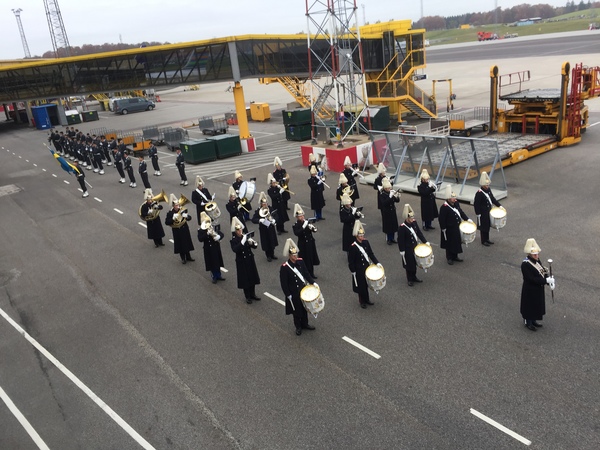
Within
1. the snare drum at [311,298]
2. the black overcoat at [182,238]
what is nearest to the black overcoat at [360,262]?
the snare drum at [311,298]

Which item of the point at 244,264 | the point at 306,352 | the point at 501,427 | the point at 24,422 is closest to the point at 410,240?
the point at 306,352

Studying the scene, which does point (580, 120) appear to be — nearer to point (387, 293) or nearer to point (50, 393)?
point (387, 293)

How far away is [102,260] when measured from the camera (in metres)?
14.0

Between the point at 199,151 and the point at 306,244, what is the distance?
1665 centimetres

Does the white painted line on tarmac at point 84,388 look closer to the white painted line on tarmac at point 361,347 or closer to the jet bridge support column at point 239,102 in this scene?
the white painted line on tarmac at point 361,347

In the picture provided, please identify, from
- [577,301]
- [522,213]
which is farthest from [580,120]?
[577,301]

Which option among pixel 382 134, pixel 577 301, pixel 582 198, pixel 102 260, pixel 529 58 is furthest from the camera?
pixel 529 58

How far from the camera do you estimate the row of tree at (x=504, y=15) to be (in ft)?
559

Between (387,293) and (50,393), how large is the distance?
6.78 metres

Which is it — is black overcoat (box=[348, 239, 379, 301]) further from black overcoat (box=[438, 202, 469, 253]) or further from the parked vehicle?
the parked vehicle

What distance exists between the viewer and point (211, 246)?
37.7ft

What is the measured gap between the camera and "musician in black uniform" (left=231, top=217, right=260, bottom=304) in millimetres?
10266

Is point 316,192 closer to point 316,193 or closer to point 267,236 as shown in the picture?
point 316,193

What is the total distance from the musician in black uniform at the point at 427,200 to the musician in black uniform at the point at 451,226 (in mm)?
1672
